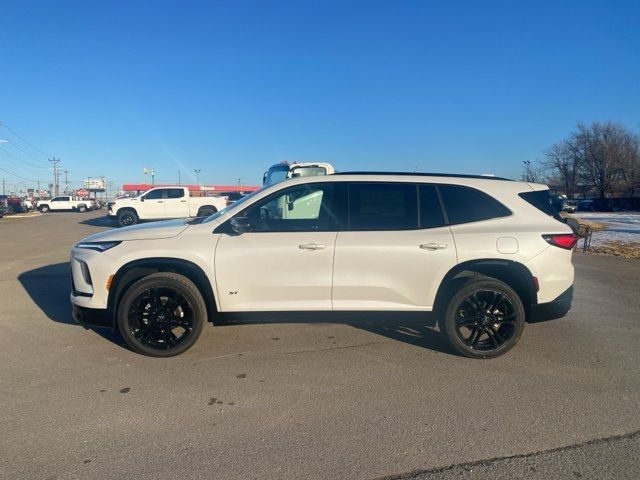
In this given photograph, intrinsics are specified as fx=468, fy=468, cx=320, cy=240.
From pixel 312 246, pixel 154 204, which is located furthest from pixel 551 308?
pixel 154 204

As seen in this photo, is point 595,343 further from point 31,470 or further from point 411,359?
point 31,470

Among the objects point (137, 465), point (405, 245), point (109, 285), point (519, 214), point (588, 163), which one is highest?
point (588, 163)

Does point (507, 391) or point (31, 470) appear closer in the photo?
point (31, 470)

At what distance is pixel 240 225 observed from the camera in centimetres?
446

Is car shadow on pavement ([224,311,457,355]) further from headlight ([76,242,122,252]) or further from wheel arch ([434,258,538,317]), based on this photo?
headlight ([76,242,122,252])

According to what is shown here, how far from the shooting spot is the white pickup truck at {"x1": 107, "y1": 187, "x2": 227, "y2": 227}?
2133 cm

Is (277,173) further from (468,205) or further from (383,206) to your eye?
(468,205)

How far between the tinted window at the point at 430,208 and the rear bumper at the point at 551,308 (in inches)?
49.3

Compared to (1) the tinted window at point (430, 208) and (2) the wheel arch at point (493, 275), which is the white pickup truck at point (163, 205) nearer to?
(1) the tinted window at point (430, 208)

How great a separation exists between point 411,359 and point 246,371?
1593 millimetres

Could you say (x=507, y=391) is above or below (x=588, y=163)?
below

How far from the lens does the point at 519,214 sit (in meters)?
4.67

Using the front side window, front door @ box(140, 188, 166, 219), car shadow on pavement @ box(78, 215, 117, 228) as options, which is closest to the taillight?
the front side window

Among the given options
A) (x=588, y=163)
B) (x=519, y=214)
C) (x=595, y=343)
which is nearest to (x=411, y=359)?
(x=519, y=214)
